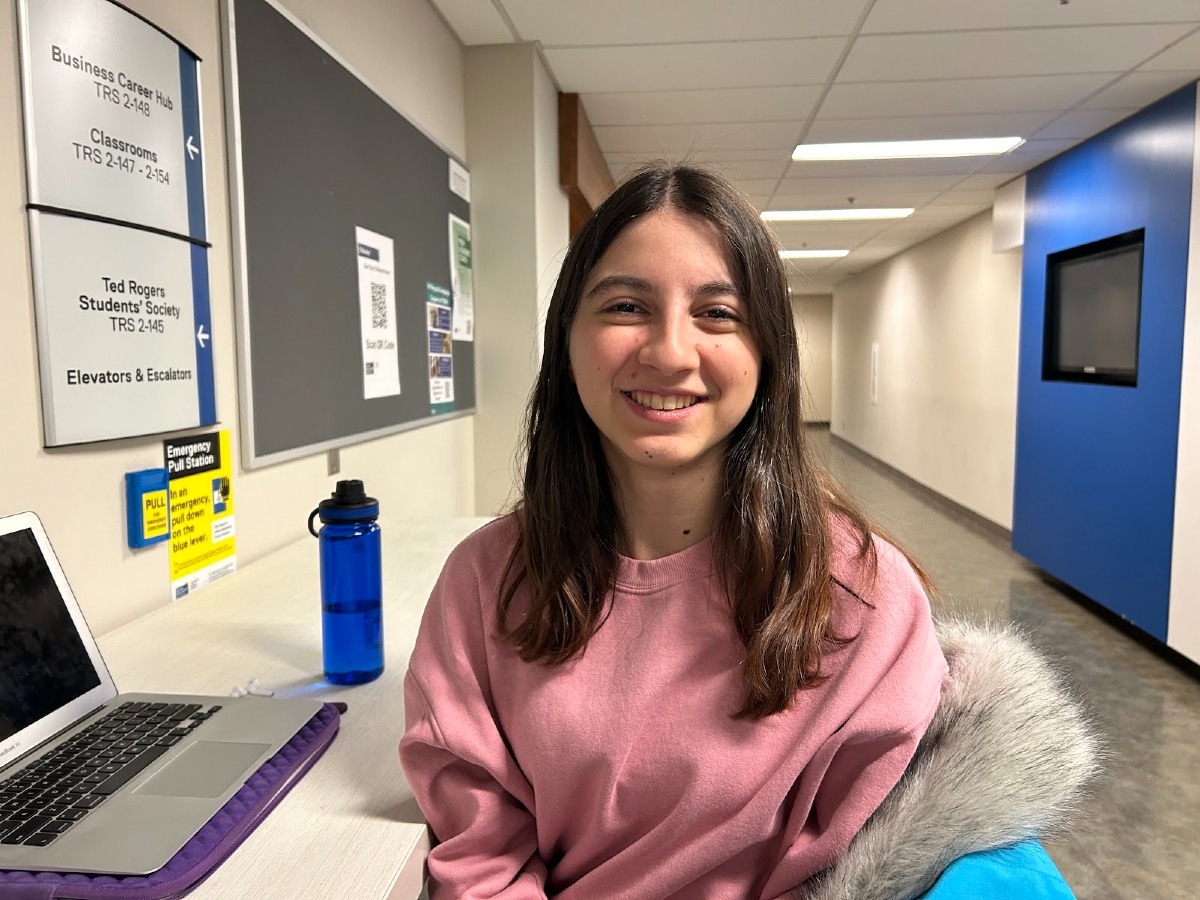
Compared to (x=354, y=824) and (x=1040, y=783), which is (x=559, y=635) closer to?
(x=354, y=824)

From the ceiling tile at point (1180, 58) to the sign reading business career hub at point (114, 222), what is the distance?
3.25m

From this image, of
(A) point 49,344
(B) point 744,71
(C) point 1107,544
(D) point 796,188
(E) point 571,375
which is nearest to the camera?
(E) point 571,375

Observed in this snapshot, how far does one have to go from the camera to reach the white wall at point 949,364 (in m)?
5.78

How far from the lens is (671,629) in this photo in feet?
3.08

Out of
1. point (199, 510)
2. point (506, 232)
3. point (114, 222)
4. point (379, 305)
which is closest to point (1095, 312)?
point (506, 232)

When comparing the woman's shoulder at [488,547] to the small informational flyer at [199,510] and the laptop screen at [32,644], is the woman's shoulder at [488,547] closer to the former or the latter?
the laptop screen at [32,644]

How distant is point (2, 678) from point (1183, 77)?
417 centimetres

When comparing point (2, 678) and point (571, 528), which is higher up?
point (571, 528)

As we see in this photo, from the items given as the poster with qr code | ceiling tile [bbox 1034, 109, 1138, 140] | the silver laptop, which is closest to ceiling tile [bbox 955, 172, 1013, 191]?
ceiling tile [bbox 1034, 109, 1138, 140]

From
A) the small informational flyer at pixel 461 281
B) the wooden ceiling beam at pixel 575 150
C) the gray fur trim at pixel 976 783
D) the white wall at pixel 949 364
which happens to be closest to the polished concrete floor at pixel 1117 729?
the gray fur trim at pixel 976 783

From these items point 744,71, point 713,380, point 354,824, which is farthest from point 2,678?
point 744,71

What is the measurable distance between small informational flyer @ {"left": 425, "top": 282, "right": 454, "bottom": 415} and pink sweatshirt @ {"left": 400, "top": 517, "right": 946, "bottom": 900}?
191 centimetres

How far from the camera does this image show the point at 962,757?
2.70 ft

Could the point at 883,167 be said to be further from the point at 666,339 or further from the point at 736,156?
the point at 666,339
